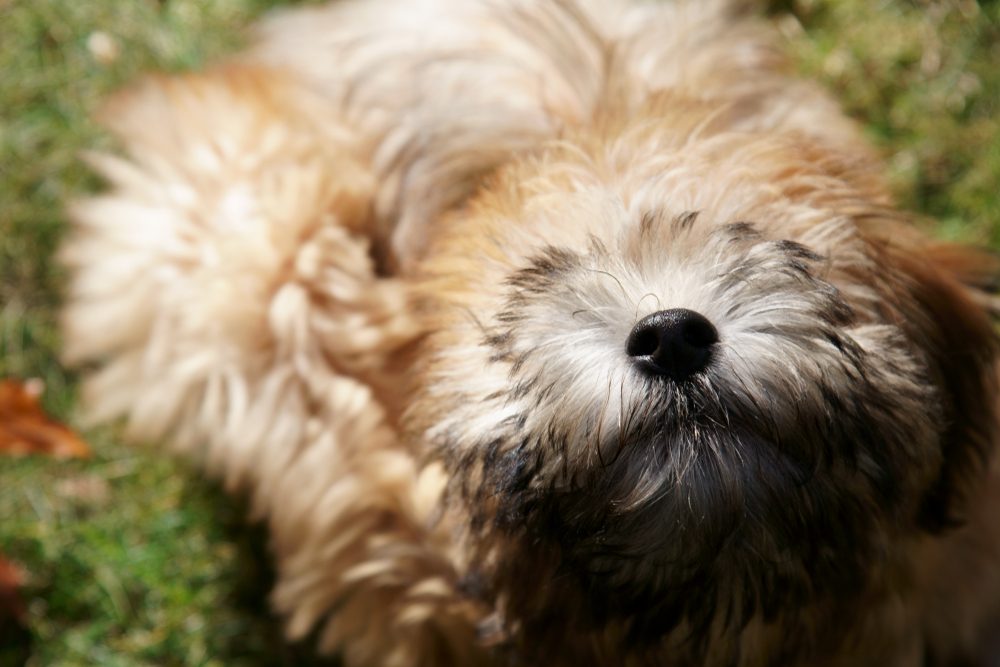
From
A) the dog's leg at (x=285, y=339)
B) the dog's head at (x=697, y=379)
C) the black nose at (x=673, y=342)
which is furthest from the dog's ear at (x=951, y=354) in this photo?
the dog's leg at (x=285, y=339)

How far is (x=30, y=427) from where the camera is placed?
351cm

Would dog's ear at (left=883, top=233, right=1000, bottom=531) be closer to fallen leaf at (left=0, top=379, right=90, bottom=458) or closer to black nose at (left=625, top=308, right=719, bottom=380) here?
black nose at (left=625, top=308, right=719, bottom=380)

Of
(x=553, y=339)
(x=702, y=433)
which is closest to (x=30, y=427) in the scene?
(x=553, y=339)

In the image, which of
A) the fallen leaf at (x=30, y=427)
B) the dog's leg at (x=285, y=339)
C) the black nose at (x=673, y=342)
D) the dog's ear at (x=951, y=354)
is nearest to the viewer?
the black nose at (x=673, y=342)

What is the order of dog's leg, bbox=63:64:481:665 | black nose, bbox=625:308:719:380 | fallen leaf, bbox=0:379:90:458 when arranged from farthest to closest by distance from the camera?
fallen leaf, bbox=0:379:90:458 → dog's leg, bbox=63:64:481:665 → black nose, bbox=625:308:719:380

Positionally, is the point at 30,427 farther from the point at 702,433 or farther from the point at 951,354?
the point at 951,354

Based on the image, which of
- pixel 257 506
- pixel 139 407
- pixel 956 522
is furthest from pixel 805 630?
pixel 139 407

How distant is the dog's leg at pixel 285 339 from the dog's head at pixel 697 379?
51 centimetres

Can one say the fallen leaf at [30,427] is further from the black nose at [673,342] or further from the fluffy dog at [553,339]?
the black nose at [673,342]

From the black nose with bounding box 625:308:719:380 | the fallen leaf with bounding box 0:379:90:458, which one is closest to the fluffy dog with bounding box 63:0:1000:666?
the black nose with bounding box 625:308:719:380

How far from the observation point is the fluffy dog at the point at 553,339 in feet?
5.89

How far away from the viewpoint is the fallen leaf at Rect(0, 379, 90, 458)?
3484 millimetres

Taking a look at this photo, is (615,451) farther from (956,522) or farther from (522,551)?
(956,522)

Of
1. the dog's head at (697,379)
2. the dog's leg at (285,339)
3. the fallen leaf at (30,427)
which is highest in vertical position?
the dog's head at (697,379)
